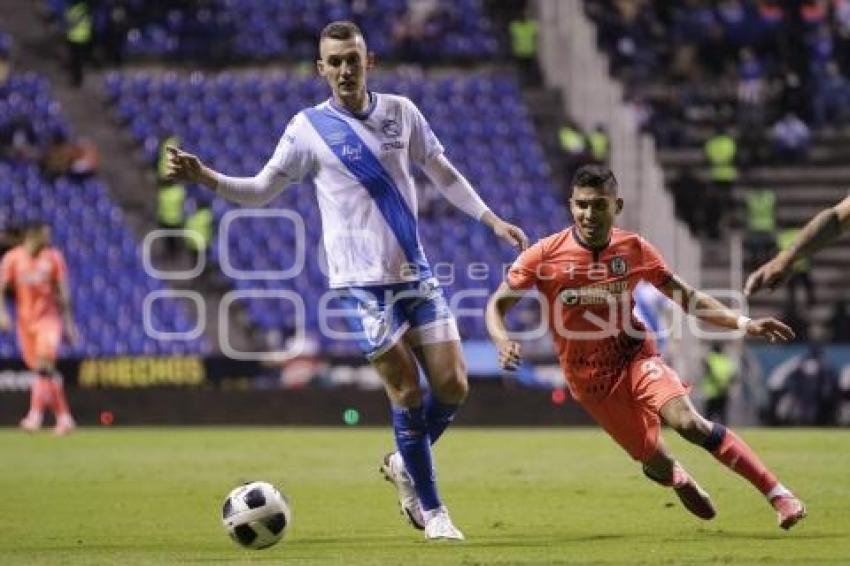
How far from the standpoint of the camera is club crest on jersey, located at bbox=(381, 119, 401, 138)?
33.0 ft

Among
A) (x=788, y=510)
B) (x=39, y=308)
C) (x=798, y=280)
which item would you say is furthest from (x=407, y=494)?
(x=798, y=280)

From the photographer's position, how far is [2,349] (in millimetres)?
25250

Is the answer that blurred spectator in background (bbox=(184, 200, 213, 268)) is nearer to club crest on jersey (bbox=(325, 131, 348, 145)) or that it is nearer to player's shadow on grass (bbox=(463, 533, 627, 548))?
club crest on jersey (bbox=(325, 131, 348, 145))

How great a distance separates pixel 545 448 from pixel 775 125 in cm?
1242

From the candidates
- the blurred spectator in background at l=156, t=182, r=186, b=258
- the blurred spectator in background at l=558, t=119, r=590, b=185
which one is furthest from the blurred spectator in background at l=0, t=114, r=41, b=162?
the blurred spectator in background at l=558, t=119, r=590, b=185

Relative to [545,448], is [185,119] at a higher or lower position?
higher

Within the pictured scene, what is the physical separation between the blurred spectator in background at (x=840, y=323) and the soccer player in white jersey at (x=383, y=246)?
1499cm

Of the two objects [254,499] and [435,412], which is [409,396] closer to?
[435,412]

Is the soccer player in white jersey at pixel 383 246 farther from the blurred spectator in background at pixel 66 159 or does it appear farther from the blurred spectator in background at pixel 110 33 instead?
the blurred spectator in background at pixel 110 33

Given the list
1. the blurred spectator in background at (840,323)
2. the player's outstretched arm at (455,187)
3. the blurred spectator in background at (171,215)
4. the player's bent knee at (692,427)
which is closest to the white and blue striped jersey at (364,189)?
the player's outstretched arm at (455,187)

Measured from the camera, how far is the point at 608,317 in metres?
10.4

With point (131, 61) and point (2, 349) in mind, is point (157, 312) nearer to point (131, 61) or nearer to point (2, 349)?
point (2, 349)

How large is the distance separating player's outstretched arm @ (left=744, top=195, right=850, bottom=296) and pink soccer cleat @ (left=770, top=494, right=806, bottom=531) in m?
2.51

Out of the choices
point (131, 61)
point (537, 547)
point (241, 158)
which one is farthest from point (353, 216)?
point (131, 61)
